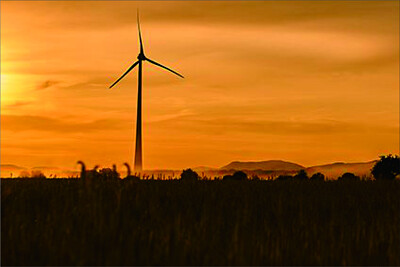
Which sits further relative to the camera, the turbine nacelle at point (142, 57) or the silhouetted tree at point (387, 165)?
the turbine nacelle at point (142, 57)

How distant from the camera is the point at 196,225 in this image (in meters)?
14.0

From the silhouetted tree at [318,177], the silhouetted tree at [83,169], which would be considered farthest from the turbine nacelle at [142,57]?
the silhouetted tree at [83,169]

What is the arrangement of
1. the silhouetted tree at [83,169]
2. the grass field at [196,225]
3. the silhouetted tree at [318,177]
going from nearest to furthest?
1. the silhouetted tree at [83,169]
2. the grass field at [196,225]
3. the silhouetted tree at [318,177]

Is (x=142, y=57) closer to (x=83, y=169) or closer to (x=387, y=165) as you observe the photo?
(x=387, y=165)

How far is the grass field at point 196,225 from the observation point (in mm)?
11758

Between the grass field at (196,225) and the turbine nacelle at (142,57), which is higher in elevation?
the turbine nacelle at (142,57)

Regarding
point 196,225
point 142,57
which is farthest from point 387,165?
point 196,225

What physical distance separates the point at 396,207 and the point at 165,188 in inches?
252

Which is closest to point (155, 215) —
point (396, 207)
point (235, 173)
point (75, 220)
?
point (75, 220)

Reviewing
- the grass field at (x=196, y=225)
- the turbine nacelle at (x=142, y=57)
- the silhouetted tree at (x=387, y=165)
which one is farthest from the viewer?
the turbine nacelle at (x=142, y=57)

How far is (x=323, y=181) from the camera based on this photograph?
25953 mm

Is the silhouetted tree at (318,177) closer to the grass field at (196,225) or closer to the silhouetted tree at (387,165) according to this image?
the grass field at (196,225)

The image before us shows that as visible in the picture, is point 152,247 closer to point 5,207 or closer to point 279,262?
point 279,262

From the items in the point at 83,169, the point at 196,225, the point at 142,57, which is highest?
the point at 142,57
